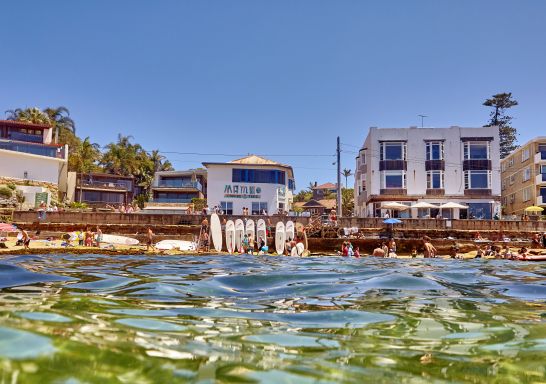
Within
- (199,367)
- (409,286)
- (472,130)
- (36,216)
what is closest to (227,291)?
(409,286)

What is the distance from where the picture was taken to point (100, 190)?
59188 mm

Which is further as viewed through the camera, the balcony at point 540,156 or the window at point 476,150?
the balcony at point 540,156

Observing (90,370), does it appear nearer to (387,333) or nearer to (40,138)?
(387,333)

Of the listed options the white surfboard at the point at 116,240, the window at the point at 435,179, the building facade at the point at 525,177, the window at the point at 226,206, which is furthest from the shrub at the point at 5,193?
the building facade at the point at 525,177

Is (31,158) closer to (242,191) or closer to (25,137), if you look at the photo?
(25,137)

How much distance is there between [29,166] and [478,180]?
49.1 m

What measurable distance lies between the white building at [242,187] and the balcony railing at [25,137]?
22.8 m

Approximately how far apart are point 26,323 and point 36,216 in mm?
37463

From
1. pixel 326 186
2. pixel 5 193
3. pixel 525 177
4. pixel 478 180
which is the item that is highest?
pixel 326 186

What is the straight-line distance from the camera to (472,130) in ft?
147

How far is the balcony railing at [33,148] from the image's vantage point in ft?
163

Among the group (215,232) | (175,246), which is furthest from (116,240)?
(215,232)

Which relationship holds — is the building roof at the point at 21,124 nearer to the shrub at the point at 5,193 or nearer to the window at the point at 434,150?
the shrub at the point at 5,193

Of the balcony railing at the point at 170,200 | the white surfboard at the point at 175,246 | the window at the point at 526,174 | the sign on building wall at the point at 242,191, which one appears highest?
the window at the point at 526,174
